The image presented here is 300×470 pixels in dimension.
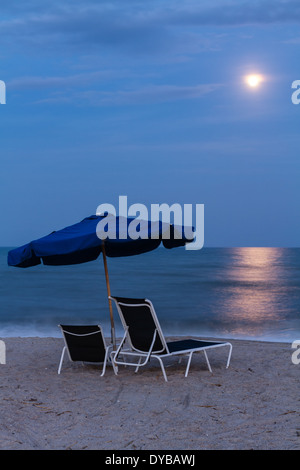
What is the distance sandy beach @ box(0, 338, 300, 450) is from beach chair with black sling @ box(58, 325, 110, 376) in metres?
0.20

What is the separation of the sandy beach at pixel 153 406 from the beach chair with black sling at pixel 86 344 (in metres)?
0.20

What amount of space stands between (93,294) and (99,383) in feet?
72.6

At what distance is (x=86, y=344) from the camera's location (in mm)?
7305

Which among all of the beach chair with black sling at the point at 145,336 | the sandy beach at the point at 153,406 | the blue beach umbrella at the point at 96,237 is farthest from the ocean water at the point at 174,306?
the beach chair with black sling at the point at 145,336

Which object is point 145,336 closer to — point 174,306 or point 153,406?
point 153,406

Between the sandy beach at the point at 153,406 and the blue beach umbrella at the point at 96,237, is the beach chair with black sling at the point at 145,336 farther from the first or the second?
the blue beach umbrella at the point at 96,237

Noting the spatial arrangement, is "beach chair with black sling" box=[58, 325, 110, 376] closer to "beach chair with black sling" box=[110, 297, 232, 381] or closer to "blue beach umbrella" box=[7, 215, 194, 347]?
"beach chair with black sling" box=[110, 297, 232, 381]

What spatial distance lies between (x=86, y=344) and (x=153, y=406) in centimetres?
166

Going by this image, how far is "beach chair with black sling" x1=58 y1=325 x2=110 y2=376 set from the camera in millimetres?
7191

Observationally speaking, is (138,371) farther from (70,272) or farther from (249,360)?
(70,272)

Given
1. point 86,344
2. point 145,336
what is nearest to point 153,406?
point 145,336

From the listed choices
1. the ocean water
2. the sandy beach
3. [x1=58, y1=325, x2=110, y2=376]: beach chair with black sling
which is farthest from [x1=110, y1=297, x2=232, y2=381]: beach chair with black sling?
the ocean water

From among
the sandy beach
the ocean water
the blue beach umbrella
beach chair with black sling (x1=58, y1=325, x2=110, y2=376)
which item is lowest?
the ocean water

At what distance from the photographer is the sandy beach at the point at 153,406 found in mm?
4852
